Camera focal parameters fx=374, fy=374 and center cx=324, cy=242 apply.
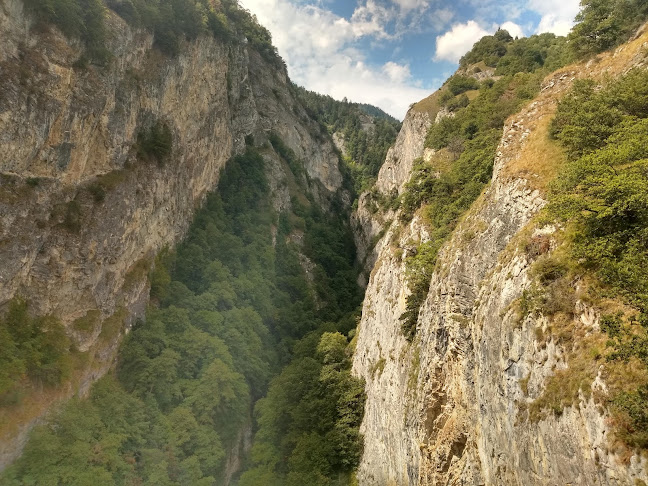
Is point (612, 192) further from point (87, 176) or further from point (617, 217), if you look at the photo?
point (87, 176)

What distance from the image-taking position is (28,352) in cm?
2681

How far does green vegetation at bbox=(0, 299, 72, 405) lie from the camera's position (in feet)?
82.8

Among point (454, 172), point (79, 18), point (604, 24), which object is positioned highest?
point (79, 18)

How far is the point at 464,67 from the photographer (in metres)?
71.2

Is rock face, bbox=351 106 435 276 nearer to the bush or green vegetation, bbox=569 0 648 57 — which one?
the bush

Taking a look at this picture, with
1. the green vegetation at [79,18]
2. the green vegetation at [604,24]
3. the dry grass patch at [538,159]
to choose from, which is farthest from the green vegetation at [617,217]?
the green vegetation at [79,18]

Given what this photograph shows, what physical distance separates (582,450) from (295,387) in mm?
32594

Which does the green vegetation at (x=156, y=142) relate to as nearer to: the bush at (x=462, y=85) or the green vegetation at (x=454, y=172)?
the green vegetation at (x=454, y=172)

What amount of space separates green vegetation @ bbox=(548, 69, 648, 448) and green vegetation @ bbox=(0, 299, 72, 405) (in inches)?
1284

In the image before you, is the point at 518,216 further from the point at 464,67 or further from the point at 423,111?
the point at 464,67

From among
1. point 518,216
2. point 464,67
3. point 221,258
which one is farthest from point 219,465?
point 464,67

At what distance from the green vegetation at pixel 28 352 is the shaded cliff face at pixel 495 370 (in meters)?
24.7

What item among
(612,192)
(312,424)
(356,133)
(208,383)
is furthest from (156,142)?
(356,133)

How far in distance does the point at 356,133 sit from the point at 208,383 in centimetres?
11968
